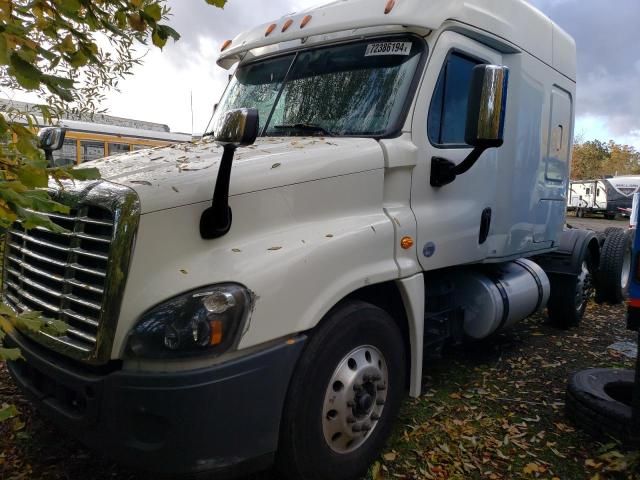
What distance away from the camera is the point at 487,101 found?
111 inches

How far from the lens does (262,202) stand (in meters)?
2.50

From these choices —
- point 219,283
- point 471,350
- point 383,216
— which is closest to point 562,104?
point 471,350

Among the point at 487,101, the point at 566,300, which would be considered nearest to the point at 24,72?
the point at 487,101

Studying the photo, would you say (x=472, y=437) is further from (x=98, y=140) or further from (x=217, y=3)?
(x=98, y=140)

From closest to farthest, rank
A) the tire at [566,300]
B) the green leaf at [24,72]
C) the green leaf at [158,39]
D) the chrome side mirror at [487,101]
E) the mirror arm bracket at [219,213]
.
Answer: the green leaf at [24,72] < the green leaf at [158,39] < the mirror arm bracket at [219,213] < the chrome side mirror at [487,101] < the tire at [566,300]

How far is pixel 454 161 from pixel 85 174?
2498 mm

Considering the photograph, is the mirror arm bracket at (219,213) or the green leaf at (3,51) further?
the mirror arm bracket at (219,213)

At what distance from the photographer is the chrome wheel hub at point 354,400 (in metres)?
2.57

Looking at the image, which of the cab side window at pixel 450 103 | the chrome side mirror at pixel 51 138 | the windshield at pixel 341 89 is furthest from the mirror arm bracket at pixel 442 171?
the chrome side mirror at pixel 51 138

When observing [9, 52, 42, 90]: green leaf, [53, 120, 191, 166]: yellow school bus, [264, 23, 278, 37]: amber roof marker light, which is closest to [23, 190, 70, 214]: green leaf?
[9, 52, 42, 90]: green leaf

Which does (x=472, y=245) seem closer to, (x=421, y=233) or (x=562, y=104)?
(x=421, y=233)

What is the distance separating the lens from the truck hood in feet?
7.67

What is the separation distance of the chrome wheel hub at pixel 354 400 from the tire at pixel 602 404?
1472 mm

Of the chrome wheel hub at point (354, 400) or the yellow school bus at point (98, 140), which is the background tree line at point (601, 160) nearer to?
the yellow school bus at point (98, 140)
